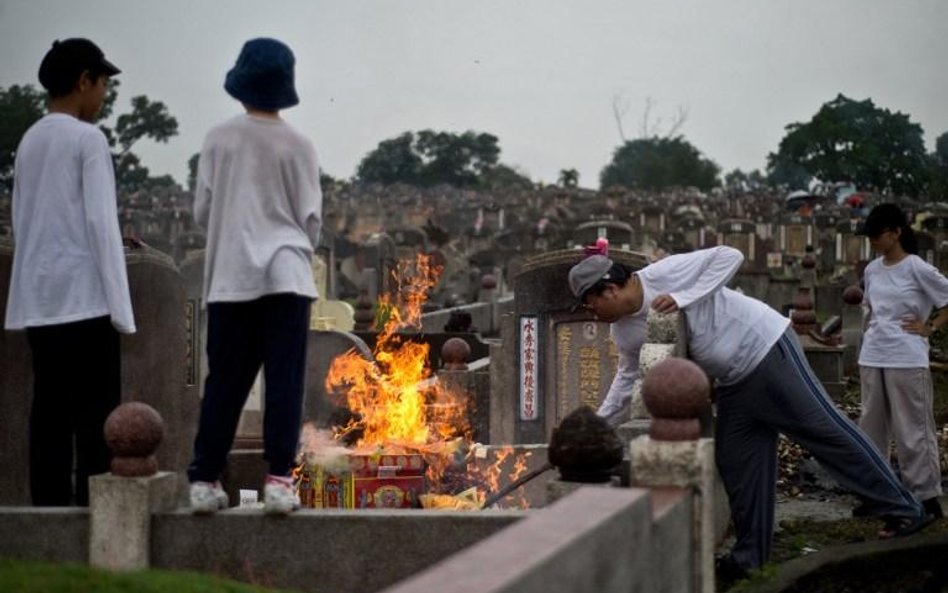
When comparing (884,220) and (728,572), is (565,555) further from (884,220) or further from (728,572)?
(884,220)

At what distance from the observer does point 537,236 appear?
40812 millimetres

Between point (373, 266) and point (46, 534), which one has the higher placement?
point (373, 266)

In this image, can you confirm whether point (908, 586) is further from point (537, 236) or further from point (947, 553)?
point (537, 236)

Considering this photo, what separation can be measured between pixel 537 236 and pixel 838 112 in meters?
48.8

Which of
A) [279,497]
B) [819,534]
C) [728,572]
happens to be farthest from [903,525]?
[279,497]

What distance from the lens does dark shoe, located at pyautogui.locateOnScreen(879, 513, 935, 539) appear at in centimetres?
768

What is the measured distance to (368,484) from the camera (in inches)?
329

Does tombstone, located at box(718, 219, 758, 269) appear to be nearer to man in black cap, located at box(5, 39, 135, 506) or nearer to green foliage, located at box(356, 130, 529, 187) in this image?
man in black cap, located at box(5, 39, 135, 506)

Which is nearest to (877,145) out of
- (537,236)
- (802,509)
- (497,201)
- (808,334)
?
(497,201)

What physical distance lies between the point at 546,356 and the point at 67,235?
608 centimetres

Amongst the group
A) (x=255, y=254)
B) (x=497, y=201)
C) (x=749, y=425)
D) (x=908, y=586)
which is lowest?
(x=908, y=586)

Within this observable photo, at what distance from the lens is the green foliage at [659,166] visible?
102m

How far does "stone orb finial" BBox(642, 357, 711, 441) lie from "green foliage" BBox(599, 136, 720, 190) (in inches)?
3669

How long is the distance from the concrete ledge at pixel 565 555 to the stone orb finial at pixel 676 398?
2.42ft
